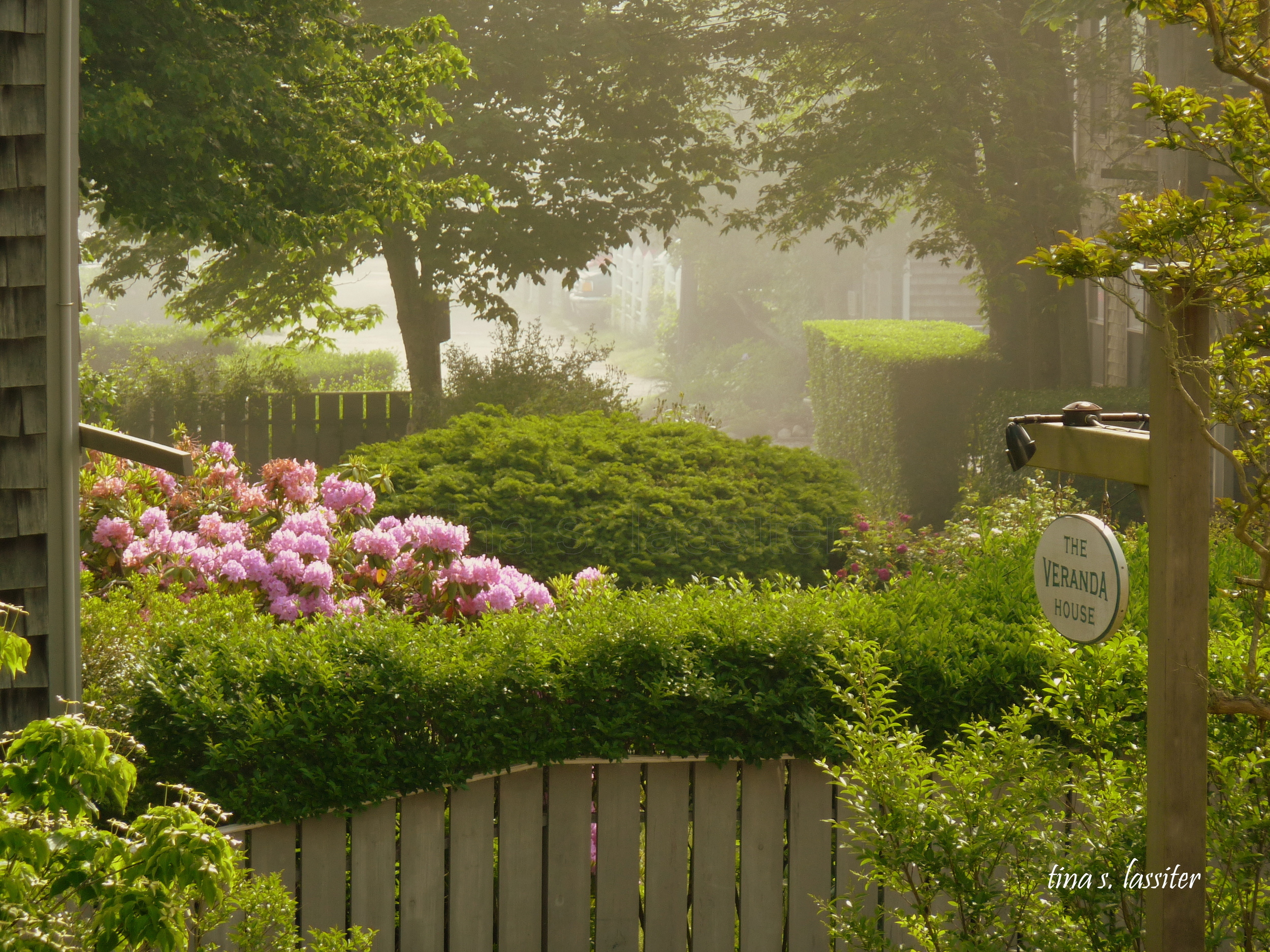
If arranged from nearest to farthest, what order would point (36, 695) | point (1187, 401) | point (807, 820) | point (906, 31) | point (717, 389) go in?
1. point (1187, 401)
2. point (36, 695)
3. point (807, 820)
4. point (906, 31)
5. point (717, 389)

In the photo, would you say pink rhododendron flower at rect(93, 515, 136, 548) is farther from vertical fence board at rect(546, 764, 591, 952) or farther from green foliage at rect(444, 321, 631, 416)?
green foliage at rect(444, 321, 631, 416)

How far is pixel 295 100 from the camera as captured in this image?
773 cm

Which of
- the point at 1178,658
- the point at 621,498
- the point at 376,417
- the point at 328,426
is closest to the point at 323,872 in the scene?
the point at 1178,658

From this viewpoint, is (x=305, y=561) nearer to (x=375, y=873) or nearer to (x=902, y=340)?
(x=375, y=873)

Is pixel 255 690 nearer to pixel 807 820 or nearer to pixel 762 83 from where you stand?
pixel 807 820

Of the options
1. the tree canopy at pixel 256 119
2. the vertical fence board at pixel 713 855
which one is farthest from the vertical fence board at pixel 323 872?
the tree canopy at pixel 256 119

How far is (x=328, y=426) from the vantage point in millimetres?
14133

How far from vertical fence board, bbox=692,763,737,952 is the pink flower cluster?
1.27 m

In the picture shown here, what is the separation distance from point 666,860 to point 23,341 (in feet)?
7.99

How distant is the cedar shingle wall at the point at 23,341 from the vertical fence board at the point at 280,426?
445 inches

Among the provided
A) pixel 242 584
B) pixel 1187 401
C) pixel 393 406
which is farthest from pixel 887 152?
pixel 1187 401

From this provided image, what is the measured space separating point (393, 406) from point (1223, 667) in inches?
485

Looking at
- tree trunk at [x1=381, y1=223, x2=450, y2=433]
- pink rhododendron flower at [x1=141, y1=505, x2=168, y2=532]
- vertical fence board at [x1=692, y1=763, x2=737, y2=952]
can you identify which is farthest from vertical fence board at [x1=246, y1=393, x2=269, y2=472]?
vertical fence board at [x1=692, y1=763, x2=737, y2=952]

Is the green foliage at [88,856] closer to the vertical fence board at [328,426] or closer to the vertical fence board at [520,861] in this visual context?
the vertical fence board at [520,861]
